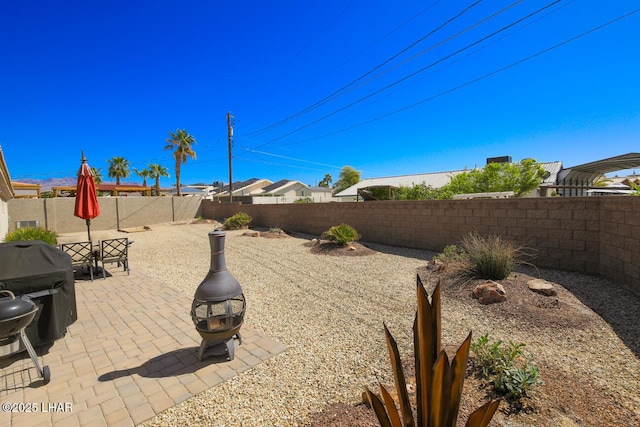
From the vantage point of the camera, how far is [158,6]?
33.7ft

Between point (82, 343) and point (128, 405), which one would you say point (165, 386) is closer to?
point (128, 405)

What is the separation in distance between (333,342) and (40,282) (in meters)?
3.56

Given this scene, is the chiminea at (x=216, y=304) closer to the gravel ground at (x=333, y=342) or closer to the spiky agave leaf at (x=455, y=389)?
the gravel ground at (x=333, y=342)

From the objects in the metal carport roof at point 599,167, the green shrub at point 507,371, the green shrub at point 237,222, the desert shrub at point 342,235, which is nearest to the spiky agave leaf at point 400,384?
the green shrub at point 507,371

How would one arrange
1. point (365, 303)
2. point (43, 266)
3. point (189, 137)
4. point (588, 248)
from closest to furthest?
1. point (43, 266)
2. point (365, 303)
3. point (588, 248)
4. point (189, 137)

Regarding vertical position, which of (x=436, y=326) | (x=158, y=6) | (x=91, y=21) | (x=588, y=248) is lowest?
(x=588, y=248)

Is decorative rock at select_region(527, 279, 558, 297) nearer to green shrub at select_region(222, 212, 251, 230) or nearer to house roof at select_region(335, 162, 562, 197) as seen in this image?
green shrub at select_region(222, 212, 251, 230)

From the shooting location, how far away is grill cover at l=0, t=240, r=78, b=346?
328 centimetres

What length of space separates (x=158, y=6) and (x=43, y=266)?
10.7 metres

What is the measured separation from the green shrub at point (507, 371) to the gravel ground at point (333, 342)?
49 cm

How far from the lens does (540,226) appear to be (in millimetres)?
6797

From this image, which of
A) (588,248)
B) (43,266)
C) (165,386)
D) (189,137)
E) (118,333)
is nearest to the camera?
(165,386)

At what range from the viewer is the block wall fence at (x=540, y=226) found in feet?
16.5

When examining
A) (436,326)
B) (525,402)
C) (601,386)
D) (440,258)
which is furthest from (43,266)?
(440,258)
